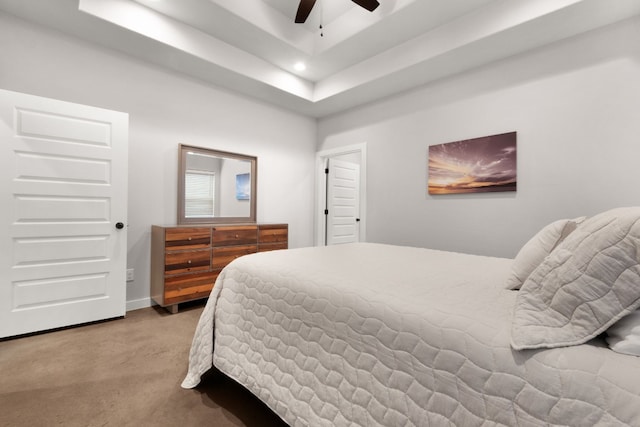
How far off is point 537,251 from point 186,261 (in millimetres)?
2836

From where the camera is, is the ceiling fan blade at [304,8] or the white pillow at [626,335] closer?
the white pillow at [626,335]

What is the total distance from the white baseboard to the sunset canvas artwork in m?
3.34

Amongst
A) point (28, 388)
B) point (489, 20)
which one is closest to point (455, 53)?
point (489, 20)

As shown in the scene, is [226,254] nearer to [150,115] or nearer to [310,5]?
[150,115]

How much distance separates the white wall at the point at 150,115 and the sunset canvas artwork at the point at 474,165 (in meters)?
2.13

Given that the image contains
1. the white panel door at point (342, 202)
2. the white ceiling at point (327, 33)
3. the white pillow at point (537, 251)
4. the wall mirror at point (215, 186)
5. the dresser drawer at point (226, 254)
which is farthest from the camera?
the white panel door at point (342, 202)

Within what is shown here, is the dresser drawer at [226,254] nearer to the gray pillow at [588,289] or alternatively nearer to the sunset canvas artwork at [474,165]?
the sunset canvas artwork at [474,165]

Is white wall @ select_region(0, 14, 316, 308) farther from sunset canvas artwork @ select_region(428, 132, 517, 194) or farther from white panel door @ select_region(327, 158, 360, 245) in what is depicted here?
sunset canvas artwork @ select_region(428, 132, 517, 194)

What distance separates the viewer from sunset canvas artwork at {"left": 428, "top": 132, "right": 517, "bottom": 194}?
9.23ft

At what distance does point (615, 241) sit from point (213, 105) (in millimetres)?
3768

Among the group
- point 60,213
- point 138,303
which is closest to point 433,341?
point 60,213

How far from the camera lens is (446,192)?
3.20 m

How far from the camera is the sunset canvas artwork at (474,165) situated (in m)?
2.81

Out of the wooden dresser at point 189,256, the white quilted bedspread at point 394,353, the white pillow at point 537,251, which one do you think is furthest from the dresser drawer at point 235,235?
the white pillow at point 537,251
